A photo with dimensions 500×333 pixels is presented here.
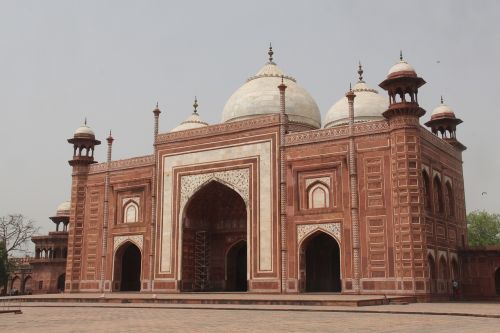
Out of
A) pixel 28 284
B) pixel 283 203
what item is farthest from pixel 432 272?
pixel 28 284

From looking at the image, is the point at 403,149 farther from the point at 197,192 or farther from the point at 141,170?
the point at 141,170

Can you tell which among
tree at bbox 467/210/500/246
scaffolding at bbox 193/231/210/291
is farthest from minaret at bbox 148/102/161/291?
tree at bbox 467/210/500/246

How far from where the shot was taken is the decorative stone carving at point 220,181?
20.0 metres

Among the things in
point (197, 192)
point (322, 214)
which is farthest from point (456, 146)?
point (197, 192)

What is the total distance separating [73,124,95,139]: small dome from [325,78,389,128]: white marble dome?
377 inches

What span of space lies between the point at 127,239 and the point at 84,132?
5015mm

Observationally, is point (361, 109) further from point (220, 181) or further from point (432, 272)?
point (432, 272)

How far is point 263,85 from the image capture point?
75.3ft

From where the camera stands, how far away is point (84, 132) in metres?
24.3

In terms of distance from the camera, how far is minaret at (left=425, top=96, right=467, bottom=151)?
21.4 metres

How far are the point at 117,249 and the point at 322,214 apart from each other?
8545 millimetres

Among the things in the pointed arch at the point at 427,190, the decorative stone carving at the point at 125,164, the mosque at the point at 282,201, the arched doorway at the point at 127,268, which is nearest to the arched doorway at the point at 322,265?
the mosque at the point at 282,201

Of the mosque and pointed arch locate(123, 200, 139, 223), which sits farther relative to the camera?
pointed arch locate(123, 200, 139, 223)

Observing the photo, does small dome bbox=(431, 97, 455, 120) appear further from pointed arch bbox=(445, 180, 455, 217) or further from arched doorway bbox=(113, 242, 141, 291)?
arched doorway bbox=(113, 242, 141, 291)
